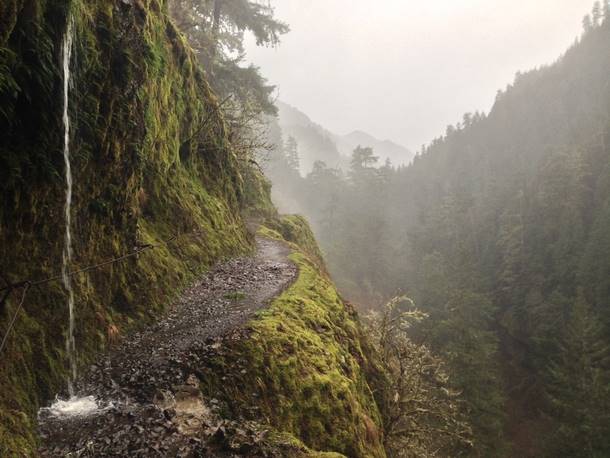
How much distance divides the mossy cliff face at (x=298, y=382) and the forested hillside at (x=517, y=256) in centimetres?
2412

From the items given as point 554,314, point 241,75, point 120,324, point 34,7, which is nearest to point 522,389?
point 554,314

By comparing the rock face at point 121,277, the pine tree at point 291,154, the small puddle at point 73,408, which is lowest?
the small puddle at point 73,408

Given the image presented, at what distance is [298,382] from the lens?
6641 millimetres

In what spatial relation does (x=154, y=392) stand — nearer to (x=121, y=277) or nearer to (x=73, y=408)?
(x=73, y=408)

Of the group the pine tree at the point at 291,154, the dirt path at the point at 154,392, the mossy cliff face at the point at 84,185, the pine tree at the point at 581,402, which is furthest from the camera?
the pine tree at the point at 291,154

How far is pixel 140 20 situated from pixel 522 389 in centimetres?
5028

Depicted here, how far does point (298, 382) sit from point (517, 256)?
2170 inches

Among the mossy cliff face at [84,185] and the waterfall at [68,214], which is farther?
the waterfall at [68,214]

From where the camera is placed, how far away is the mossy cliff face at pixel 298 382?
5859 millimetres

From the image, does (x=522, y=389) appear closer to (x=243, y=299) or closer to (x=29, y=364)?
(x=243, y=299)

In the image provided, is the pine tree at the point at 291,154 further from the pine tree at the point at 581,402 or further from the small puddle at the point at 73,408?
the small puddle at the point at 73,408

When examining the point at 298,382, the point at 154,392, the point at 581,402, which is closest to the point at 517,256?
the point at 581,402

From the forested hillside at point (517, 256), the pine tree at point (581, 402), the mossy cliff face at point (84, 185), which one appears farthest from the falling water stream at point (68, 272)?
the pine tree at point (581, 402)

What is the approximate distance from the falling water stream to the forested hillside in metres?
28.9
